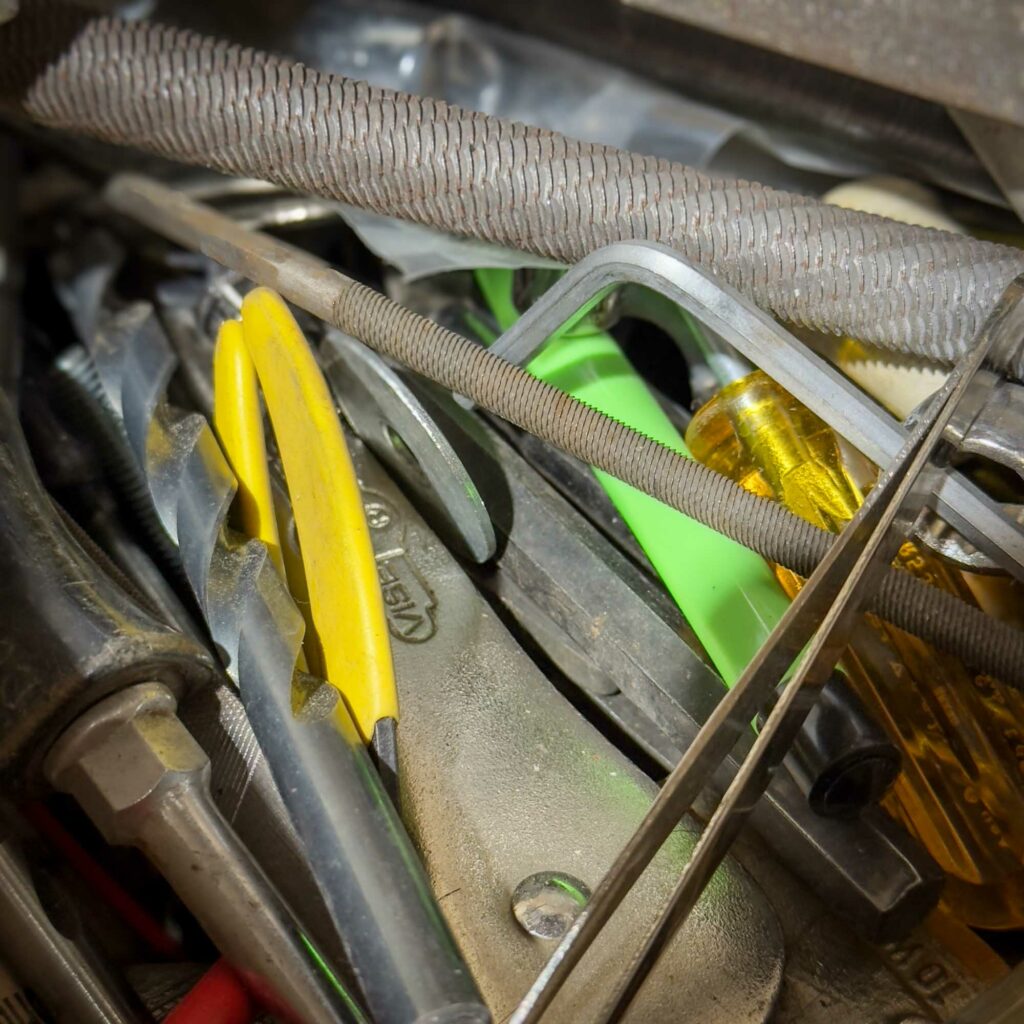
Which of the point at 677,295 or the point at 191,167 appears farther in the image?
the point at 191,167

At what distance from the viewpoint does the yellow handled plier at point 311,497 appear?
51cm

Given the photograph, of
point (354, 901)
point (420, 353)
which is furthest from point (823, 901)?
point (420, 353)

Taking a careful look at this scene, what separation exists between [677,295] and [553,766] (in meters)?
0.26

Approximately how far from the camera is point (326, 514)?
21.5 inches

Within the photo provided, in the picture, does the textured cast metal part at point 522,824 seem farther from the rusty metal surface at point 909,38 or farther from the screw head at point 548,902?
the rusty metal surface at point 909,38

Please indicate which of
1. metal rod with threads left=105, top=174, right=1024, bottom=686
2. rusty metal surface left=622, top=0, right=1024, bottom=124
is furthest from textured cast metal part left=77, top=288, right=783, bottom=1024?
rusty metal surface left=622, top=0, right=1024, bottom=124

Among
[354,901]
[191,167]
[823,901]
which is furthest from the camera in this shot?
[191,167]

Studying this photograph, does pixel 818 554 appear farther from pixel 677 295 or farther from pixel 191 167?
pixel 191 167

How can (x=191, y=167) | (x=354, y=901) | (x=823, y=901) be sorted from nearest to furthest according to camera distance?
(x=354, y=901) → (x=823, y=901) → (x=191, y=167)

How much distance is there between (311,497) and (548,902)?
236mm

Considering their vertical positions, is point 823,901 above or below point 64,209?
below

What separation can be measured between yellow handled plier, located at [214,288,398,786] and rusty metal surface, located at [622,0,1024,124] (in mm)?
294

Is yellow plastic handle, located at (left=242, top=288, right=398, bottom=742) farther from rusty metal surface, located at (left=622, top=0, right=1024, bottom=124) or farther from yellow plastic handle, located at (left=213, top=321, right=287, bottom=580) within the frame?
rusty metal surface, located at (left=622, top=0, right=1024, bottom=124)

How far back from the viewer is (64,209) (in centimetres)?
90
